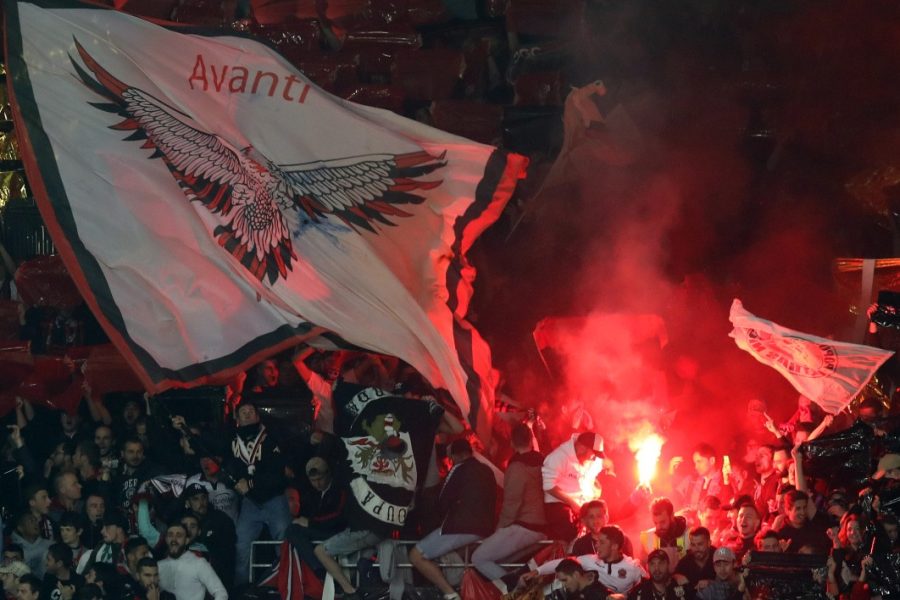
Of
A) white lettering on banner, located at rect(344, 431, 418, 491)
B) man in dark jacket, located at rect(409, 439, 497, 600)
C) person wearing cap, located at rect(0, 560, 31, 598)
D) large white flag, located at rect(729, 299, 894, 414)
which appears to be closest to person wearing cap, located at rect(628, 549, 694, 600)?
man in dark jacket, located at rect(409, 439, 497, 600)

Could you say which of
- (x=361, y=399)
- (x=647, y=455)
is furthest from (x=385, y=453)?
(x=647, y=455)

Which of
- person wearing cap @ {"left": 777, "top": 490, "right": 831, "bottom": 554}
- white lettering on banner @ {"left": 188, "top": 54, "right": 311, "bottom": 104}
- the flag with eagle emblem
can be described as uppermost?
white lettering on banner @ {"left": 188, "top": 54, "right": 311, "bottom": 104}

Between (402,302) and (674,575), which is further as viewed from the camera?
(402,302)

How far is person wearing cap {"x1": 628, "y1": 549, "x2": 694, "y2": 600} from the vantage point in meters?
8.12

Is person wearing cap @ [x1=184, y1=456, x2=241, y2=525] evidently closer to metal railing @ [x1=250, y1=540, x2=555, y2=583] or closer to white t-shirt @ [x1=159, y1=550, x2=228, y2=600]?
metal railing @ [x1=250, y1=540, x2=555, y2=583]

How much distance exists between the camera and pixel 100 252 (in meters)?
9.07

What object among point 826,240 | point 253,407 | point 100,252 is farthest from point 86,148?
point 826,240

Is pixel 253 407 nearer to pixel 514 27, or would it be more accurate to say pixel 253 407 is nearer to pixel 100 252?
pixel 100 252

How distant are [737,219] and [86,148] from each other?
19.6ft

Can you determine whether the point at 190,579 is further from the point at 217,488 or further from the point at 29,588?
the point at 29,588

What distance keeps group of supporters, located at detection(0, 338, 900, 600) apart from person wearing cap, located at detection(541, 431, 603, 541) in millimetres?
13

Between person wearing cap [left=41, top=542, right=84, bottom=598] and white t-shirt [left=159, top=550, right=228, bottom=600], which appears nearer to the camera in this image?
white t-shirt [left=159, top=550, right=228, bottom=600]

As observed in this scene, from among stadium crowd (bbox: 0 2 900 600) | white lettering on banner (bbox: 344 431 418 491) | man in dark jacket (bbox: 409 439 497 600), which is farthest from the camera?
white lettering on banner (bbox: 344 431 418 491)

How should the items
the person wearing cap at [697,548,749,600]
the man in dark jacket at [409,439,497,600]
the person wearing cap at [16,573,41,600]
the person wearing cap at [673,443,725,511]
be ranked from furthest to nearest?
the person wearing cap at [673,443,725,511] → the person wearing cap at [16,573,41,600] → the man in dark jacket at [409,439,497,600] → the person wearing cap at [697,548,749,600]
